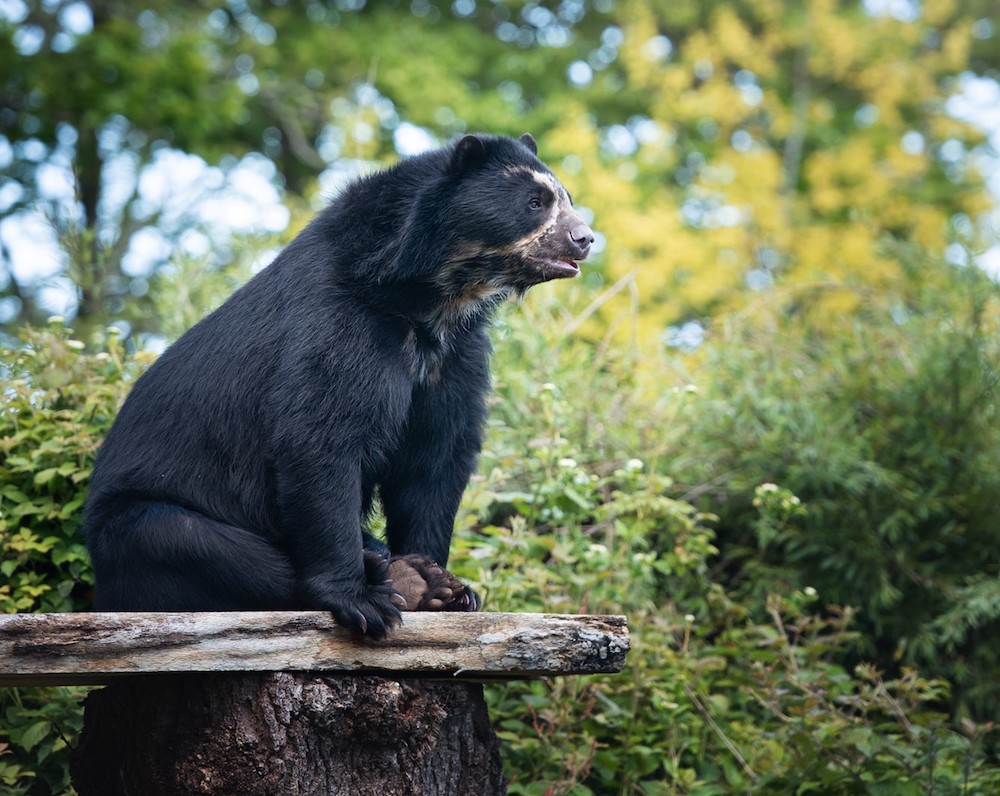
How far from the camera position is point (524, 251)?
3.89 m

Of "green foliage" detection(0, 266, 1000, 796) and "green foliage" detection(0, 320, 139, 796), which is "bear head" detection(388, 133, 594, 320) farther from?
"green foliage" detection(0, 320, 139, 796)

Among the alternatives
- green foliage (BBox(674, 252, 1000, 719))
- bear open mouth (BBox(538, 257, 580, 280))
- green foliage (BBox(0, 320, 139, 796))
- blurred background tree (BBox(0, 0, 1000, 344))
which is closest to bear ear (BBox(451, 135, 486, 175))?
bear open mouth (BBox(538, 257, 580, 280))

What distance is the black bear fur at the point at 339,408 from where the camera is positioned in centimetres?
346

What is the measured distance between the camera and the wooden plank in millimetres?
3072

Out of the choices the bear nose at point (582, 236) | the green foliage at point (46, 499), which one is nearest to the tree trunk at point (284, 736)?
the green foliage at point (46, 499)

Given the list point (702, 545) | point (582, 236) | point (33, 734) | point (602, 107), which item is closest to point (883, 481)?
point (702, 545)

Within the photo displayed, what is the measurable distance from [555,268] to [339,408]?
0.88 metres

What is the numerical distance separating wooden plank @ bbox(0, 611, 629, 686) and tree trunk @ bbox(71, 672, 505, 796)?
0.08m

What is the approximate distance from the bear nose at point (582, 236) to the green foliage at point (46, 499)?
6.86ft

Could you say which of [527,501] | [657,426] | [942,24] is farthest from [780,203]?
[527,501]

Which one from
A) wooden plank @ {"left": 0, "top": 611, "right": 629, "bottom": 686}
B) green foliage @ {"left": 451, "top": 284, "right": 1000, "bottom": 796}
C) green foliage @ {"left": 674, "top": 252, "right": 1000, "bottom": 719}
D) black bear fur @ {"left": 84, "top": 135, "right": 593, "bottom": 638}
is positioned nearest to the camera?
wooden plank @ {"left": 0, "top": 611, "right": 629, "bottom": 686}

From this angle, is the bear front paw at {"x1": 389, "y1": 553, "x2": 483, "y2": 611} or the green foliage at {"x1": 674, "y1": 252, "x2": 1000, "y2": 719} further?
the green foliage at {"x1": 674, "y1": 252, "x2": 1000, "y2": 719}

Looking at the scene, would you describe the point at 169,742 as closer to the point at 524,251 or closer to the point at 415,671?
the point at 415,671

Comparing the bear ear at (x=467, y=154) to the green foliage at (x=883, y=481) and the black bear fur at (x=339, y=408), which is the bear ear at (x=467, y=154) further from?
the green foliage at (x=883, y=481)
